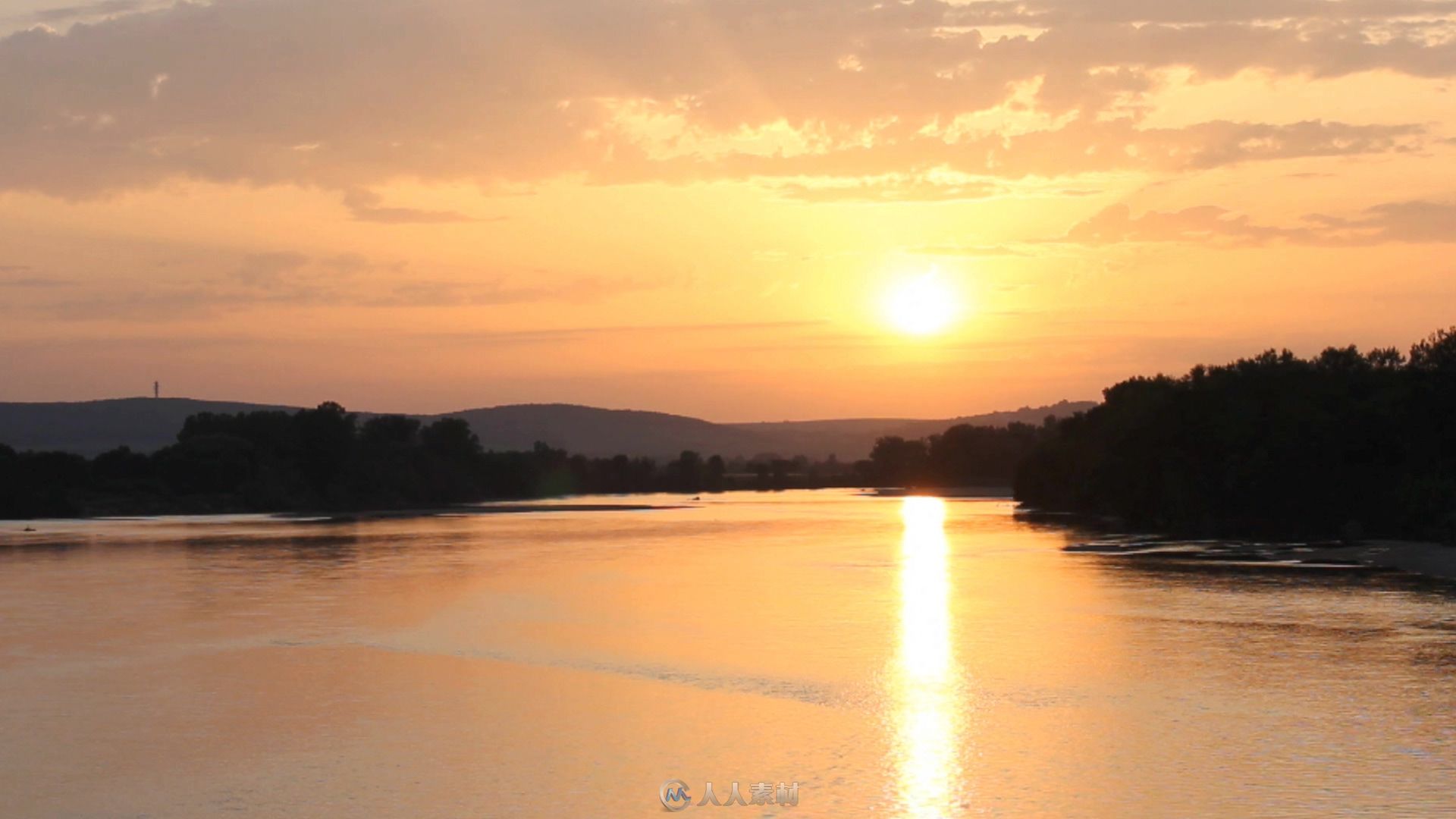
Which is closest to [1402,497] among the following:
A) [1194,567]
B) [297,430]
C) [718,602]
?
[1194,567]

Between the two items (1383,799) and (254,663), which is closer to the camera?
(1383,799)

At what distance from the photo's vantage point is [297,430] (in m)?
167

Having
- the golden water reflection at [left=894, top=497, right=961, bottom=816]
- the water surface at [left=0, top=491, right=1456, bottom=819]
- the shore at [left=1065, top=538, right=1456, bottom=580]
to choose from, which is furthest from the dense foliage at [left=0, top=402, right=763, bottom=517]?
the golden water reflection at [left=894, top=497, right=961, bottom=816]

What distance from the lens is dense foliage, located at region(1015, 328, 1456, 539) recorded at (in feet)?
231

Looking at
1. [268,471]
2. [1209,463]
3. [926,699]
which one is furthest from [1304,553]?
[268,471]

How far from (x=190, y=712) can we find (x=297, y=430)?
145 metres

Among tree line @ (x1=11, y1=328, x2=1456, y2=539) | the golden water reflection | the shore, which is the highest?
tree line @ (x1=11, y1=328, x2=1456, y2=539)

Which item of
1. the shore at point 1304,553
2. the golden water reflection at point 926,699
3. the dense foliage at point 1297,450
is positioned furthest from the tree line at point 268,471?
the golden water reflection at point 926,699

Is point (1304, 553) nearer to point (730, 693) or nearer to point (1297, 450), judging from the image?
point (1297, 450)

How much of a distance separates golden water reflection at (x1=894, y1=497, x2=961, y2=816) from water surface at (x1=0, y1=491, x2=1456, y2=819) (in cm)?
10

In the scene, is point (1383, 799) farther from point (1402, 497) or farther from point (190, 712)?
point (1402, 497)

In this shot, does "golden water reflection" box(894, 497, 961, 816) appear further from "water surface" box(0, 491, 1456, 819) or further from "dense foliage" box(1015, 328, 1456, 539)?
"dense foliage" box(1015, 328, 1456, 539)

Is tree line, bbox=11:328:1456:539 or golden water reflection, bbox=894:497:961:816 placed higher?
tree line, bbox=11:328:1456:539

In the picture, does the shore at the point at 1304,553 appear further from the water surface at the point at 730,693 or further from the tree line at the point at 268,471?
the tree line at the point at 268,471
